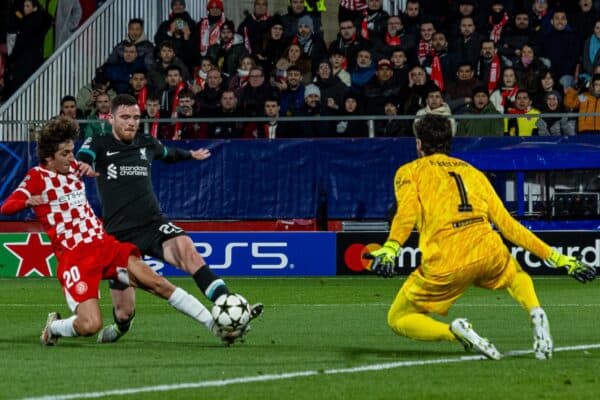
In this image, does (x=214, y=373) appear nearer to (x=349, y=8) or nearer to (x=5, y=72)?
(x=349, y=8)

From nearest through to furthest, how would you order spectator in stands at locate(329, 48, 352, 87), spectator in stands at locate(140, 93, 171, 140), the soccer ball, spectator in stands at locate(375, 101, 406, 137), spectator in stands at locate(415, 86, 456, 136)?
the soccer ball
spectator in stands at locate(415, 86, 456, 136)
spectator in stands at locate(375, 101, 406, 137)
spectator in stands at locate(140, 93, 171, 140)
spectator in stands at locate(329, 48, 352, 87)

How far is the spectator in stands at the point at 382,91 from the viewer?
21344 mm

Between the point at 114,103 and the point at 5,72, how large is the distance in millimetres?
14428

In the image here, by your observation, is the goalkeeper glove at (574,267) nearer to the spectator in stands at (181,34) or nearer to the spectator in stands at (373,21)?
the spectator in stands at (373,21)

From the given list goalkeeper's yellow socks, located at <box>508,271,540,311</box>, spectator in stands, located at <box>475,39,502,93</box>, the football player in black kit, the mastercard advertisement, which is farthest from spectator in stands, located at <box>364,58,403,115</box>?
goalkeeper's yellow socks, located at <box>508,271,540,311</box>

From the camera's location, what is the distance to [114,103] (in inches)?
443

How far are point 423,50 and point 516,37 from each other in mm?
1420

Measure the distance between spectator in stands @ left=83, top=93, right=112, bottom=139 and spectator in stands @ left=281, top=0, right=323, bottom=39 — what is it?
3096mm

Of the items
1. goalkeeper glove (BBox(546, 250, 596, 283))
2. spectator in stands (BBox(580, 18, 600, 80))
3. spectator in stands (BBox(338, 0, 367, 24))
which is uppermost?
spectator in stands (BBox(338, 0, 367, 24))

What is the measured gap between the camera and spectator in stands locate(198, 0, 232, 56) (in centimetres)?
2336

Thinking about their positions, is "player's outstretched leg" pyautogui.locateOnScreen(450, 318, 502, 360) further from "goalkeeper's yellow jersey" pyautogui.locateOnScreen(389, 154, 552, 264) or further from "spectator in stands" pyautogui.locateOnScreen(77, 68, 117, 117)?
"spectator in stands" pyautogui.locateOnScreen(77, 68, 117, 117)

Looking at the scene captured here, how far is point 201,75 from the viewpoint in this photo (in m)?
22.5

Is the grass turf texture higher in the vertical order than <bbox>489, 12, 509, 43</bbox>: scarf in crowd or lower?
lower

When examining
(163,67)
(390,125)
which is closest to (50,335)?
(390,125)
